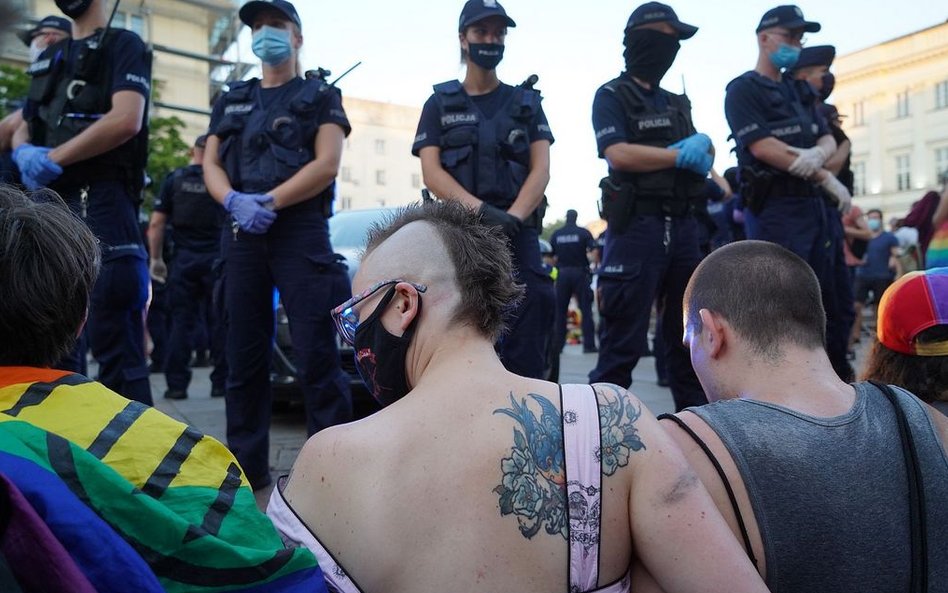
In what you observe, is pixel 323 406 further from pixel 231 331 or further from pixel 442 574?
pixel 442 574

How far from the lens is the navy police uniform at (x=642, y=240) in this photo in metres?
4.12

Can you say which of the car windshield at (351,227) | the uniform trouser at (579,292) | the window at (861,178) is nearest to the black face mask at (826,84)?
the car windshield at (351,227)

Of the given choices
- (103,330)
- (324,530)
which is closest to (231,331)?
(103,330)

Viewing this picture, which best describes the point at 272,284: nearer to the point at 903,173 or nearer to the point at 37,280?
the point at 37,280

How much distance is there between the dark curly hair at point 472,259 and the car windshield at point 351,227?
16.0 feet

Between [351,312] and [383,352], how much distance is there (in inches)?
4.4

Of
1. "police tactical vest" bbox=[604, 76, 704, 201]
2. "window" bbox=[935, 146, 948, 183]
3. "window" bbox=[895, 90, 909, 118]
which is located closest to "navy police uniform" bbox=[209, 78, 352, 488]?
"police tactical vest" bbox=[604, 76, 704, 201]

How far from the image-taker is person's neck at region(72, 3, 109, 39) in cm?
388

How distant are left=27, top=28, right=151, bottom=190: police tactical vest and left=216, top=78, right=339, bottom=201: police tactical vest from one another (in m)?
0.40

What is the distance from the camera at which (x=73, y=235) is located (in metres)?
1.50

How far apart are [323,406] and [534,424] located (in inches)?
99.9

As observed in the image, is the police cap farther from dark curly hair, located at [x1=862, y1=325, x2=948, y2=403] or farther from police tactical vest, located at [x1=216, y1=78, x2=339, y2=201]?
dark curly hair, located at [x1=862, y1=325, x2=948, y2=403]

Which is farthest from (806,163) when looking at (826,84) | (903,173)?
(903,173)

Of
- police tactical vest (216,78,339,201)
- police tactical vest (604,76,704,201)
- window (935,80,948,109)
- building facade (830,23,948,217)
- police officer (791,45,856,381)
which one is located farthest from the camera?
building facade (830,23,948,217)
